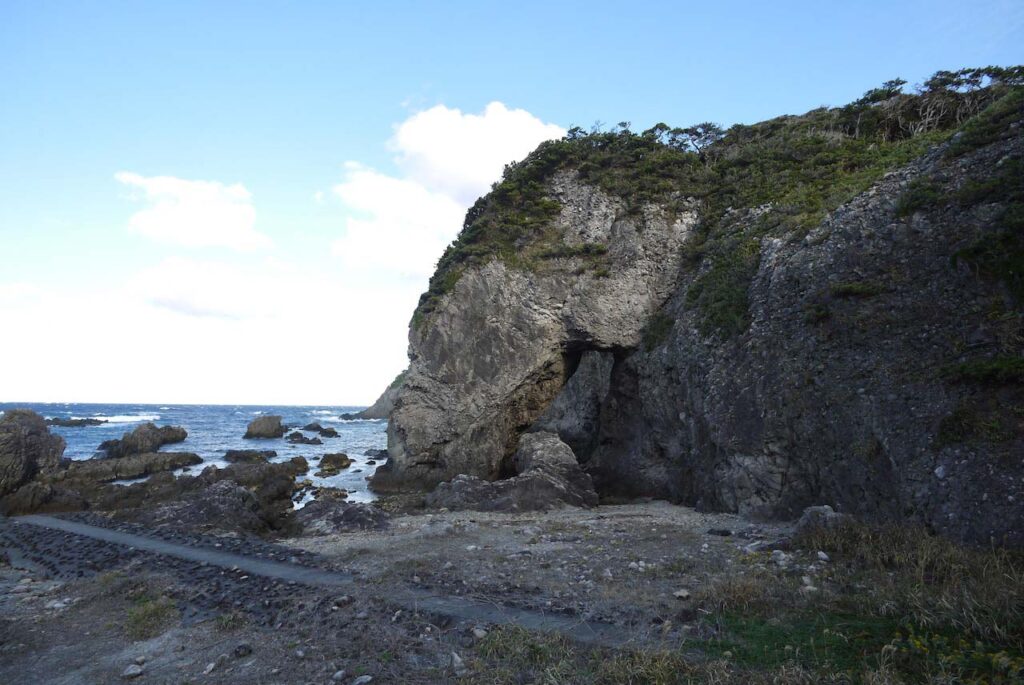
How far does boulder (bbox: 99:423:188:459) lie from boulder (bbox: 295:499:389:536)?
33809 millimetres

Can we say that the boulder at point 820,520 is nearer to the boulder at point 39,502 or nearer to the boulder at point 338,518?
the boulder at point 338,518

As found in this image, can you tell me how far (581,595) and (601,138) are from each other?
1064 inches

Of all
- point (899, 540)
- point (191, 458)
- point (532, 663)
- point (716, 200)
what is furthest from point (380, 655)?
point (191, 458)

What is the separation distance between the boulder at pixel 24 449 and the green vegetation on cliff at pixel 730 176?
865 inches

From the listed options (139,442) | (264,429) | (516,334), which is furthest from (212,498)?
(264,429)

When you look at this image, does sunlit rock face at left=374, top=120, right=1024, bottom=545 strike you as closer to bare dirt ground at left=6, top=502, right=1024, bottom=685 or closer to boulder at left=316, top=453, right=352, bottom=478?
bare dirt ground at left=6, top=502, right=1024, bottom=685

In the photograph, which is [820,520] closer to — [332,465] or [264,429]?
[332,465]

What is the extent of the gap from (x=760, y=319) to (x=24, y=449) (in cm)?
3678

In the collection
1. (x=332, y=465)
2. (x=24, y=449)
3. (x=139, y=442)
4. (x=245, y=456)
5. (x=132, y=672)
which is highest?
(x=24, y=449)

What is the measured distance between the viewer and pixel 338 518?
17.6 m

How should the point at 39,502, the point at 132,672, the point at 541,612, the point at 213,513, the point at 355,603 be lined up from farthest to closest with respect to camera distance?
→ the point at 39,502 → the point at 213,513 → the point at 355,603 → the point at 541,612 → the point at 132,672

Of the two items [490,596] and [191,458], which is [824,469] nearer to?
[490,596]

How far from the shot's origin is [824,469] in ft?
47.4

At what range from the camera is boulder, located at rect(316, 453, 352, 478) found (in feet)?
118
